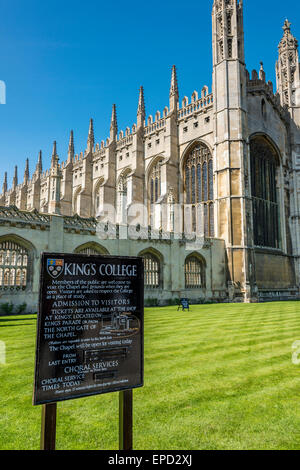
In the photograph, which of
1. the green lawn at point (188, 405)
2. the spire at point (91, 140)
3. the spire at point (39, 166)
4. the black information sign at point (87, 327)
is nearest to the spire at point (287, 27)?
the spire at point (91, 140)

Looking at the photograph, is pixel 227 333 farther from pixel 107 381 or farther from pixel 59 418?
pixel 107 381

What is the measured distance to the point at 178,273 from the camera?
20766 mm

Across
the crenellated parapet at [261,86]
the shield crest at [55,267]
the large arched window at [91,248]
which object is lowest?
the shield crest at [55,267]

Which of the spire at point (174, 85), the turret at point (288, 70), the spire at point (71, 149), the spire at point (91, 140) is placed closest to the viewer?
the spire at point (174, 85)

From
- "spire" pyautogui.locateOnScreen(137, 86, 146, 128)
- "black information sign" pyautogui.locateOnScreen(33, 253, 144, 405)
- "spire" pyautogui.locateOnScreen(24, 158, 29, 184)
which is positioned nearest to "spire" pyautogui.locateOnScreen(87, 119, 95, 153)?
"spire" pyautogui.locateOnScreen(137, 86, 146, 128)

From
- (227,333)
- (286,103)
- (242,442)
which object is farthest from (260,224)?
(242,442)

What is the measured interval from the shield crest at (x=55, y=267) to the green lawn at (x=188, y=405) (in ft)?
4.81

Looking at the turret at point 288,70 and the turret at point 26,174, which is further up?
the turret at point 288,70

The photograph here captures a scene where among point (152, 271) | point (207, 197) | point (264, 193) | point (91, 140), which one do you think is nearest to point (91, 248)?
point (152, 271)

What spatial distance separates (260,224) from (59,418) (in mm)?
26714

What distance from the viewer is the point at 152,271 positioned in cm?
2012

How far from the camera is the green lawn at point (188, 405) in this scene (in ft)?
9.37

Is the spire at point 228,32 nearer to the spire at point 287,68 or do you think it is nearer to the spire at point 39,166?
the spire at point 287,68
